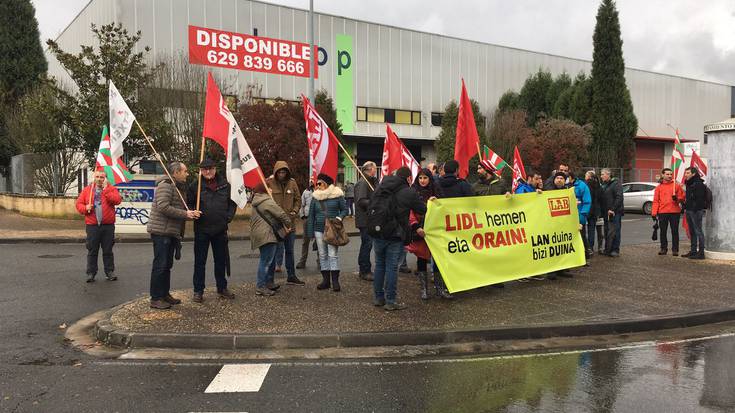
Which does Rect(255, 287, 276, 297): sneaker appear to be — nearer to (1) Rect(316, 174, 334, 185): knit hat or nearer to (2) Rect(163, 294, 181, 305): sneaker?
(2) Rect(163, 294, 181, 305): sneaker

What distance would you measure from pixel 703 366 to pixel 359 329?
10.9ft

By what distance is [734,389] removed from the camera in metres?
4.61

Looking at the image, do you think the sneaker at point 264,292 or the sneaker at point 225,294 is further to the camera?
the sneaker at point 264,292

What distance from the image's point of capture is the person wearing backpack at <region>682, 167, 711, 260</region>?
11.2 metres

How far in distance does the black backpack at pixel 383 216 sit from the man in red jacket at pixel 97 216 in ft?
16.4

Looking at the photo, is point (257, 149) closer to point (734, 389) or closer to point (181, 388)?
→ point (181, 388)

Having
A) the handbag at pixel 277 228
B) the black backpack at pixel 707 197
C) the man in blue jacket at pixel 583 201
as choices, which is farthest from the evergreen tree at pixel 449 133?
the handbag at pixel 277 228

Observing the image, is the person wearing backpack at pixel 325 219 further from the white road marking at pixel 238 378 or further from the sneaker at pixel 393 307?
the white road marking at pixel 238 378

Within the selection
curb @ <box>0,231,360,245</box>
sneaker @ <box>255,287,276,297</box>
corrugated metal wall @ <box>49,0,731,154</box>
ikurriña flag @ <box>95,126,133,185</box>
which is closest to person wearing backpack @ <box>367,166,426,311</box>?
sneaker @ <box>255,287,276,297</box>

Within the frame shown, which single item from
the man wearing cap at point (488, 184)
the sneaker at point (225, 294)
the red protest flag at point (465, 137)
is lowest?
the sneaker at point (225, 294)

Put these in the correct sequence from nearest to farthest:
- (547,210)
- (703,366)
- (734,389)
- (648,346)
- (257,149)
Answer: (734,389) → (703,366) → (648,346) → (547,210) → (257,149)

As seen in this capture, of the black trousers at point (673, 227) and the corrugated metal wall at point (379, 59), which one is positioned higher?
the corrugated metal wall at point (379, 59)

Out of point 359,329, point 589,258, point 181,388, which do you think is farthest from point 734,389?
point 589,258

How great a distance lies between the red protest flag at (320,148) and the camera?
29.9 ft
